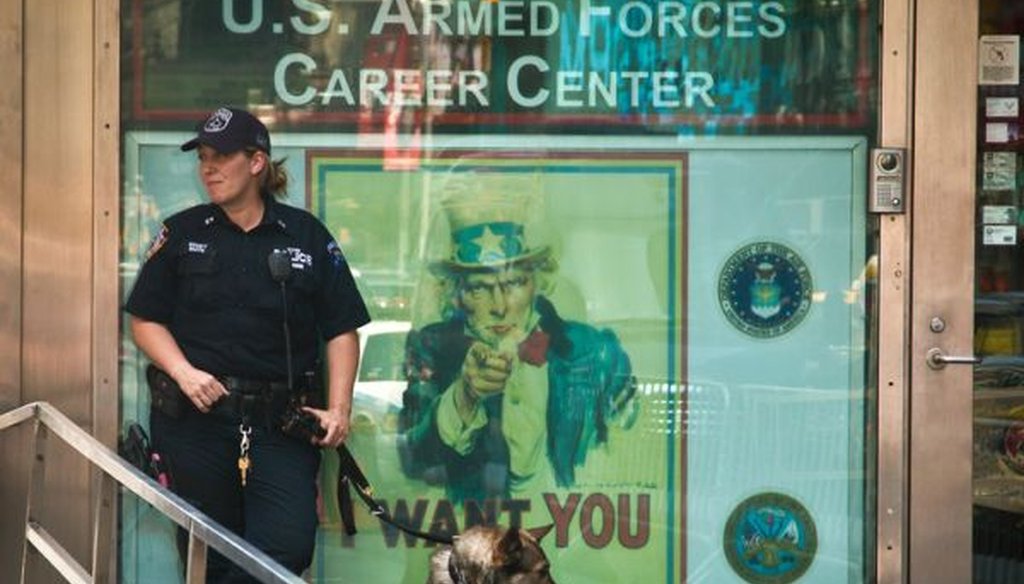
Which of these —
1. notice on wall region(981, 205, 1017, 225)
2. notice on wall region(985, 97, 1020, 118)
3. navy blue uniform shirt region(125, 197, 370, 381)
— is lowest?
navy blue uniform shirt region(125, 197, 370, 381)

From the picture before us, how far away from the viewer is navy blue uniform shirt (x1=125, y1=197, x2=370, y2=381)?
4812 millimetres

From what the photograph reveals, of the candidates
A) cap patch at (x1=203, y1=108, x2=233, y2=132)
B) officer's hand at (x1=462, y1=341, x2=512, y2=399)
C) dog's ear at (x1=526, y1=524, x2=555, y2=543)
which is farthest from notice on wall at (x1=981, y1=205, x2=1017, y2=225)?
cap patch at (x1=203, y1=108, x2=233, y2=132)

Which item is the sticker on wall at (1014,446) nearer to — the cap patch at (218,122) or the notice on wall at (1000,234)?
the notice on wall at (1000,234)

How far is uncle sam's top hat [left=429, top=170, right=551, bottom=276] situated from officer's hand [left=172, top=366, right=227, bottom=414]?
87 cm

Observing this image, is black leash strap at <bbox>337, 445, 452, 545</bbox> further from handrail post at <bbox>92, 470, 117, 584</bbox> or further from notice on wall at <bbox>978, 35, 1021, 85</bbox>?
notice on wall at <bbox>978, 35, 1021, 85</bbox>

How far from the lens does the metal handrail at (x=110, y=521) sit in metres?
3.37

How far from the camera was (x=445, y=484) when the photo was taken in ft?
17.2

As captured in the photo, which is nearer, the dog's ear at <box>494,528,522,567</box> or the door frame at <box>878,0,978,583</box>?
the dog's ear at <box>494,528,522,567</box>

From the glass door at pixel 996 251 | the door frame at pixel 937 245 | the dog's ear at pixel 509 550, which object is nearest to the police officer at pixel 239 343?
the dog's ear at pixel 509 550

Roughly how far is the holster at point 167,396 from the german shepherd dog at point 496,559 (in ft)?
3.50

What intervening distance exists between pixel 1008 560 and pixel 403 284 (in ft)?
7.42

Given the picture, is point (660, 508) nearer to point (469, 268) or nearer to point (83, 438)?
point (469, 268)

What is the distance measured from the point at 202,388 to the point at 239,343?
0.19 m

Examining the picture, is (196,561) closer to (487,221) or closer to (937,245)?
(487,221)
